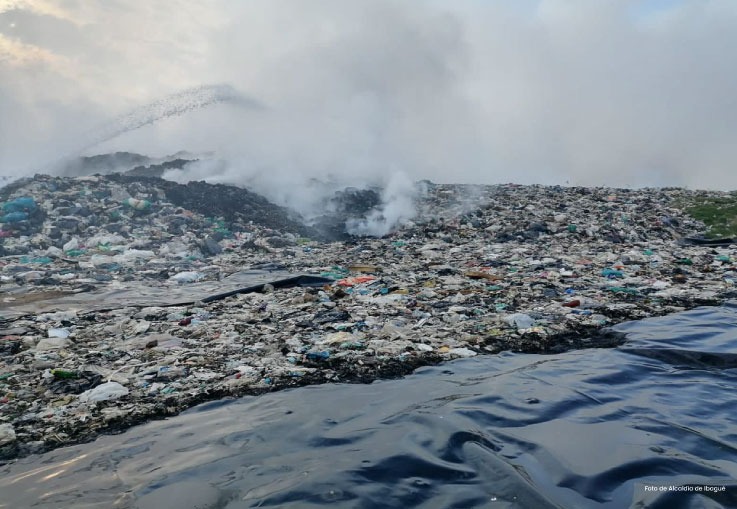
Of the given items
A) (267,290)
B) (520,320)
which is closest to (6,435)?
(267,290)

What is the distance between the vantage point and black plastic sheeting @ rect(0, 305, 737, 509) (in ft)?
7.22

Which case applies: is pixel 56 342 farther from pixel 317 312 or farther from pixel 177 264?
pixel 177 264

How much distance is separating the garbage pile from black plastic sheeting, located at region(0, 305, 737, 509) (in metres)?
0.39

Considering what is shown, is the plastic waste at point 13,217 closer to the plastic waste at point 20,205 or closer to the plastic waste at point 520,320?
the plastic waste at point 20,205

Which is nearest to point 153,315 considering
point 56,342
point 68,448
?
point 56,342

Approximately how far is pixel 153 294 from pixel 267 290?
1.55 metres

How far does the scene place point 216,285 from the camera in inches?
285

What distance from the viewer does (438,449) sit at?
101 inches

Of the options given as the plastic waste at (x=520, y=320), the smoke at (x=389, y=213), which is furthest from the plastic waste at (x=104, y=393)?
the smoke at (x=389, y=213)

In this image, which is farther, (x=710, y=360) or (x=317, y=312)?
(x=317, y=312)

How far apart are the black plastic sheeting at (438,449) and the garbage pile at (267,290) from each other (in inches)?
15.3

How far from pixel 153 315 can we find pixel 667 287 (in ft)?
20.9

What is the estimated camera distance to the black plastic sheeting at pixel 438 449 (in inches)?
86.7

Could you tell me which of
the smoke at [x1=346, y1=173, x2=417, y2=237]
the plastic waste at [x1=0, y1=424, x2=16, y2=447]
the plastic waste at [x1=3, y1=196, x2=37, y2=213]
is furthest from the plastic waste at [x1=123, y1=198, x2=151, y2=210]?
the plastic waste at [x1=0, y1=424, x2=16, y2=447]
